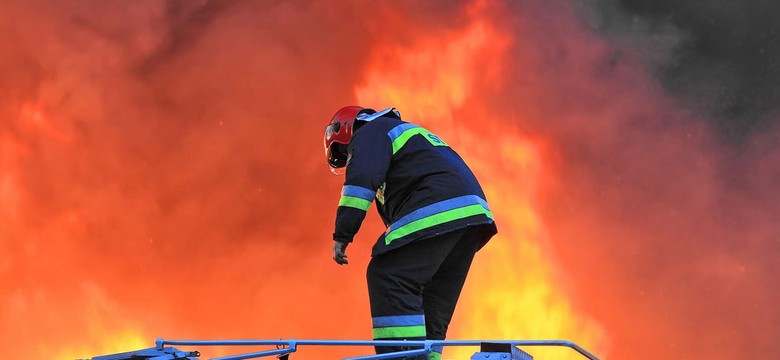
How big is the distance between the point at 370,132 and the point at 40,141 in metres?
8.85

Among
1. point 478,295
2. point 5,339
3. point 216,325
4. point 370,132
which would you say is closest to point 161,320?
point 216,325

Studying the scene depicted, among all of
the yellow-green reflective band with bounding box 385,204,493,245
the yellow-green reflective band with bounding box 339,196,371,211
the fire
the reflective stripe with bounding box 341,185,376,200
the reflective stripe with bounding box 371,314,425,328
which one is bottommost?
the reflective stripe with bounding box 371,314,425,328

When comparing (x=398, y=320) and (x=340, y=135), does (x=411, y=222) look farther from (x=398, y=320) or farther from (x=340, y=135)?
(x=340, y=135)

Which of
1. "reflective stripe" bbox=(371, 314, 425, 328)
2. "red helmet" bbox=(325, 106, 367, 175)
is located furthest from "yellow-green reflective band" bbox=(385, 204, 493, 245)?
"red helmet" bbox=(325, 106, 367, 175)

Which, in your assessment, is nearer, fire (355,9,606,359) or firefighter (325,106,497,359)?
firefighter (325,106,497,359)

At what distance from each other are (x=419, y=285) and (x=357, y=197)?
1.82 feet

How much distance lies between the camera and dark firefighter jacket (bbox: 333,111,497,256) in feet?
17.9

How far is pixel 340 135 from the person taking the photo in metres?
6.34

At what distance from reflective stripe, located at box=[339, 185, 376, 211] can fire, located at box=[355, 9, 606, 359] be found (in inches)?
312

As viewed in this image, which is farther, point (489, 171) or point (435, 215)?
point (489, 171)

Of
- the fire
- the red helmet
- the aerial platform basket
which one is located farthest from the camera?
the fire

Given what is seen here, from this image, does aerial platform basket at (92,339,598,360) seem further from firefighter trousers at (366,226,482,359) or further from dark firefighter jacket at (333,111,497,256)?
dark firefighter jacket at (333,111,497,256)

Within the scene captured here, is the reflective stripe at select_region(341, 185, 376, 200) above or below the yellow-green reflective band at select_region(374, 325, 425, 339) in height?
above

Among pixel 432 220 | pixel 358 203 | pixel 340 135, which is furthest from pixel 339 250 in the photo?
pixel 340 135
